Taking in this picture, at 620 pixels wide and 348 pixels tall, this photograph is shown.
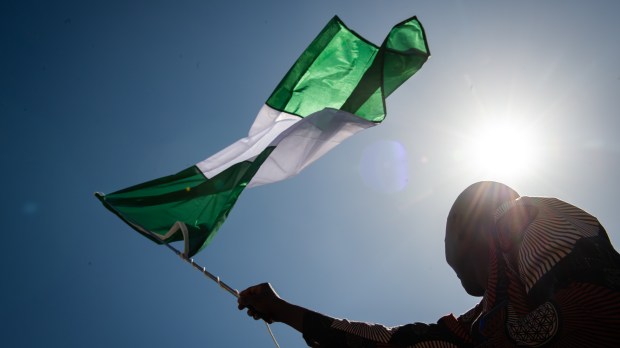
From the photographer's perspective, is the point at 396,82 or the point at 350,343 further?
the point at 396,82

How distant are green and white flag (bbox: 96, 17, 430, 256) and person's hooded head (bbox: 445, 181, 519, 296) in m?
2.43

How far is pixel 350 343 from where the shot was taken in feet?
9.20

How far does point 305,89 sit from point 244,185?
5.60 feet

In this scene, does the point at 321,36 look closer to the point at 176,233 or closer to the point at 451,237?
the point at 176,233

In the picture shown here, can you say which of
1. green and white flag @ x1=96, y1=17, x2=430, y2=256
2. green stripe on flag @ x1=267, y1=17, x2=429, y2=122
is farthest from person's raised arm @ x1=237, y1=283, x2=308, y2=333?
green stripe on flag @ x1=267, y1=17, x2=429, y2=122

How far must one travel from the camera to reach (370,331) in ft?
9.43

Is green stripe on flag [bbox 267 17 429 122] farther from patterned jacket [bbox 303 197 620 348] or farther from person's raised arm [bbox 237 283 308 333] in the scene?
patterned jacket [bbox 303 197 620 348]

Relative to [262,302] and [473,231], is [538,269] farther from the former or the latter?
[262,302]

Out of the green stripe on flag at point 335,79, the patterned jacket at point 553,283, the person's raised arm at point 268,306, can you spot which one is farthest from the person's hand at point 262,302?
the green stripe on flag at point 335,79

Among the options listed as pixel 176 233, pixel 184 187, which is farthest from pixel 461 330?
pixel 184 187

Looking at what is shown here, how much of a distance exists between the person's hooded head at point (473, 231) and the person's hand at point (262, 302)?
4.91 ft

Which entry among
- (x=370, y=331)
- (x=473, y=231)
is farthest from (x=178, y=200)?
(x=473, y=231)

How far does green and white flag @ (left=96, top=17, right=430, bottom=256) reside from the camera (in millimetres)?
4586

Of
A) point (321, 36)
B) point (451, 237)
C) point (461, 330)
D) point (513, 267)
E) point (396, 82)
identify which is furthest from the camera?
point (321, 36)
